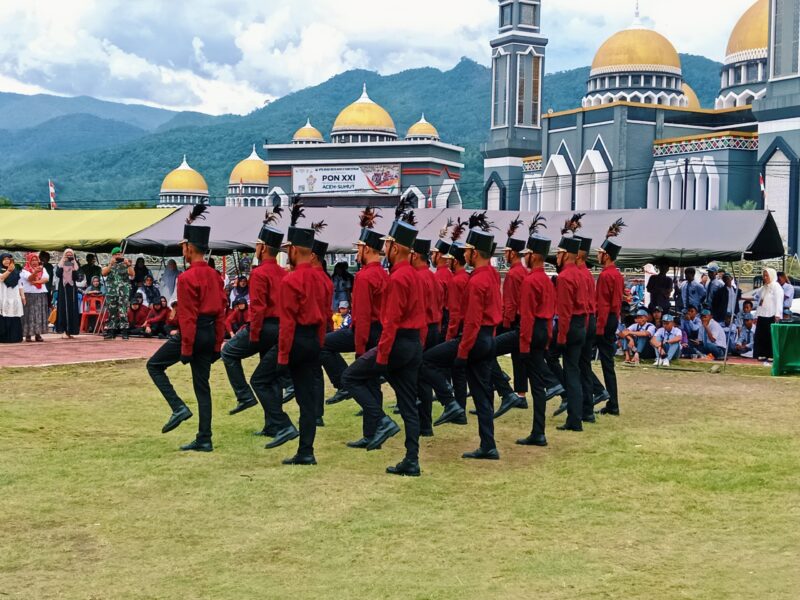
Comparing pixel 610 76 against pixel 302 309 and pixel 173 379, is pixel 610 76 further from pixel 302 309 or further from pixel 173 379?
pixel 302 309

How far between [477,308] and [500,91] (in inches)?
2452

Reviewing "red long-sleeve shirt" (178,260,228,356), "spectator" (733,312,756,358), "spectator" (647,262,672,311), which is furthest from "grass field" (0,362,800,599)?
"spectator" (733,312,756,358)

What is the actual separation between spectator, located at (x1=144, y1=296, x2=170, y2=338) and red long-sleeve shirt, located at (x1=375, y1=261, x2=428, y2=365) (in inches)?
558

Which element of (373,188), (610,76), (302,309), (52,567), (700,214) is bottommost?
(52,567)

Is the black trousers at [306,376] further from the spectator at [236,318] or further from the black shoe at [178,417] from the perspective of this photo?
the spectator at [236,318]

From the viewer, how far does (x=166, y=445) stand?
9398mm

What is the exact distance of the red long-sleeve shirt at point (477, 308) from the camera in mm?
8734

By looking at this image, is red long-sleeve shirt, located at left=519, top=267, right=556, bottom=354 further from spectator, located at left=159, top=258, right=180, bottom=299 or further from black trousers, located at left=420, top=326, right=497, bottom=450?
spectator, located at left=159, top=258, right=180, bottom=299

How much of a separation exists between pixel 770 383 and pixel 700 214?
17.8 ft

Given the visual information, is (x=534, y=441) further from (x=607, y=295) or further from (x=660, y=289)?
(x=660, y=289)

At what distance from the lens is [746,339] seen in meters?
19.7

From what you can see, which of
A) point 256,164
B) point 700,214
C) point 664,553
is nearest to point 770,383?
point 700,214

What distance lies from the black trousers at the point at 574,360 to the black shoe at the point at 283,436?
2928 mm

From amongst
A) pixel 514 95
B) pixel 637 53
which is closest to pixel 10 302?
pixel 637 53
